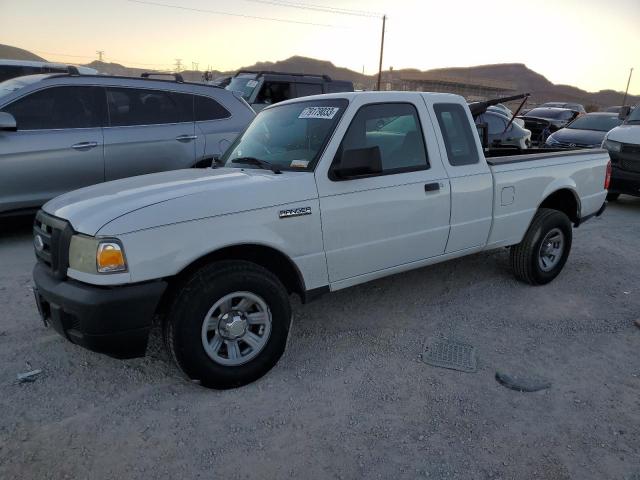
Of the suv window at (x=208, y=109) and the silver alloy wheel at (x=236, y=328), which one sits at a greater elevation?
the suv window at (x=208, y=109)

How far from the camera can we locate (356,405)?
2.92m

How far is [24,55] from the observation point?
3932 inches

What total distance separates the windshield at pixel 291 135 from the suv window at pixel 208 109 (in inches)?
108

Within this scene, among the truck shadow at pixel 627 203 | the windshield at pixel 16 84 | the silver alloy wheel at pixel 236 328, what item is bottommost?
the truck shadow at pixel 627 203

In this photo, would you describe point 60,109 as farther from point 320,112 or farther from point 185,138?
point 320,112

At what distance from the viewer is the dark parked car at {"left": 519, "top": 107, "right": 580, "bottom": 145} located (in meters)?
17.4

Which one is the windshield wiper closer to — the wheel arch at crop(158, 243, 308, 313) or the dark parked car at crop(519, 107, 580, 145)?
the wheel arch at crop(158, 243, 308, 313)

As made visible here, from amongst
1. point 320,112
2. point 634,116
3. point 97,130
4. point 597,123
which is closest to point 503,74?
point 597,123

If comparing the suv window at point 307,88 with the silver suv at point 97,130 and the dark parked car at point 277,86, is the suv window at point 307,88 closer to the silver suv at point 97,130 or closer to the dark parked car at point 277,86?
the dark parked car at point 277,86

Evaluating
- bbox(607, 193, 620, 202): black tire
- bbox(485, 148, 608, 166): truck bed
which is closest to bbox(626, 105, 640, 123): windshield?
bbox(607, 193, 620, 202): black tire

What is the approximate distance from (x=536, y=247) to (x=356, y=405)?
8.99ft

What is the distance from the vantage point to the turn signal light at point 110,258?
255cm

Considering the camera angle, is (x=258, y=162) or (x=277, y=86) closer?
(x=258, y=162)

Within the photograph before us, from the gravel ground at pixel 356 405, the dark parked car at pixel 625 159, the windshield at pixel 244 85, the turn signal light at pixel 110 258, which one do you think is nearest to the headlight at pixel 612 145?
the dark parked car at pixel 625 159
